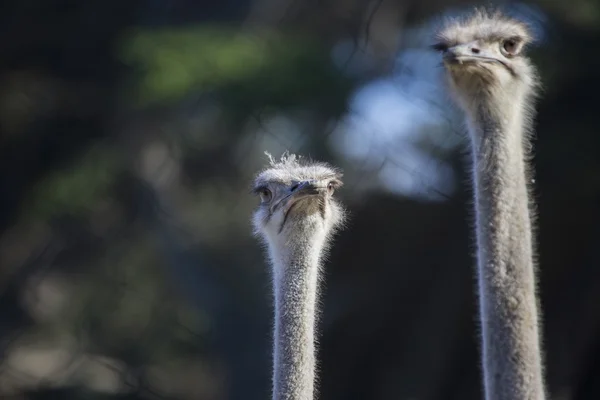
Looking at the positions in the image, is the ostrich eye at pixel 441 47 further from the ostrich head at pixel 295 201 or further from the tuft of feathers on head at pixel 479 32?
the ostrich head at pixel 295 201

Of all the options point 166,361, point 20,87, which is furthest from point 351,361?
point 20,87

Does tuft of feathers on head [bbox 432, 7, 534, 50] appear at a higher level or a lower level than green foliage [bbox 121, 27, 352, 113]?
lower

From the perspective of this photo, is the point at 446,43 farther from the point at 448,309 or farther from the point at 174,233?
the point at 174,233

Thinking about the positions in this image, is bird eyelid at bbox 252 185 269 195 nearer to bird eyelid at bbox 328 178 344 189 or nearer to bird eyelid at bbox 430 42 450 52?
bird eyelid at bbox 328 178 344 189

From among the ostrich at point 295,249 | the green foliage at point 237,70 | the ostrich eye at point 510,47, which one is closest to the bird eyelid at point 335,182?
the ostrich at point 295,249

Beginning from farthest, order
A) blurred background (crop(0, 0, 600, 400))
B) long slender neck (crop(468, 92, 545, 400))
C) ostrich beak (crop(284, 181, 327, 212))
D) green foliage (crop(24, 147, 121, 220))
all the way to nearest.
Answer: green foliage (crop(24, 147, 121, 220)) → blurred background (crop(0, 0, 600, 400)) → ostrich beak (crop(284, 181, 327, 212)) → long slender neck (crop(468, 92, 545, 400))

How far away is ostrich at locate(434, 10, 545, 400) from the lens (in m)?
2.21

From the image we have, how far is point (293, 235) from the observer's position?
2398 mm

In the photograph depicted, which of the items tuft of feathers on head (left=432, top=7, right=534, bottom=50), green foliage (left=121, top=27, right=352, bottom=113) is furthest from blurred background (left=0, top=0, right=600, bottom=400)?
tuft of feathers on head (left=432, top=7, right=534, bottom=50)

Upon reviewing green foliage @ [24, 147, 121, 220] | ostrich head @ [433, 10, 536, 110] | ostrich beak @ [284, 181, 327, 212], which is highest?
green foliage @ [24, 147, 121, 220]

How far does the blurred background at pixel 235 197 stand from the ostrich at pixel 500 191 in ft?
6.07

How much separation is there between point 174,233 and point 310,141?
103 cm

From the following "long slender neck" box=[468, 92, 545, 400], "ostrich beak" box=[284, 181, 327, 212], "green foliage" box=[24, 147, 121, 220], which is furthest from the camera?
"green foliage" box=[24, 147, 121, 220]

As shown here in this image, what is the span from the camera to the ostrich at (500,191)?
7.26 ft
